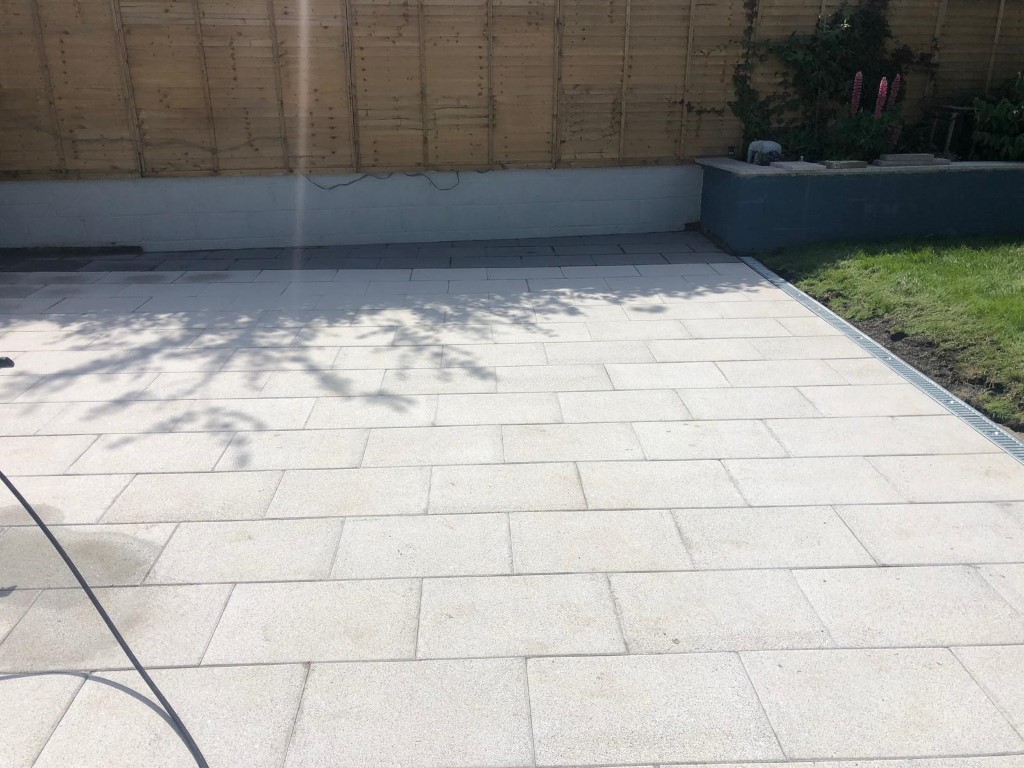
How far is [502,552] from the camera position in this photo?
3443 mm

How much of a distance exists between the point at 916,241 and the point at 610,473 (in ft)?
19.6

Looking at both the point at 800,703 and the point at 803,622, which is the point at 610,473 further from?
the point at 800,703

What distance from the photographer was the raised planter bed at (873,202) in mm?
8492

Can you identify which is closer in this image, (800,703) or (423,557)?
(800,703)

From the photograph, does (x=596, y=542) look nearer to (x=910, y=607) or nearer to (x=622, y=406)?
(x=910, y=607)

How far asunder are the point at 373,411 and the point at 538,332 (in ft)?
6.38

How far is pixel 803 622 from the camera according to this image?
298 cm

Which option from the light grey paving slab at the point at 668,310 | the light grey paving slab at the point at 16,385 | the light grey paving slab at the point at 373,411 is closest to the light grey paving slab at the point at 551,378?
the light grey paving slab at the point at 373,411

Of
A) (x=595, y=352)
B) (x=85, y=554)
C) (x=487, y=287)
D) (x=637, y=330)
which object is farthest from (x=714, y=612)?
(x=487, y=287)

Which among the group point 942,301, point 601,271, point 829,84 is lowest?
point 601,271

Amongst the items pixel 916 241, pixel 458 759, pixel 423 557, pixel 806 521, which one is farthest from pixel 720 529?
pixel 916 241

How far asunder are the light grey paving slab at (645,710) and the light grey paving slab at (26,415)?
144 inches

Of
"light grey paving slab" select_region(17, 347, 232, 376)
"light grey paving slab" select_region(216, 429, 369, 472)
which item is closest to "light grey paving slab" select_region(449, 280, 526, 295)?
"light grey paving slab" select_region(17, 347, 232, 376)

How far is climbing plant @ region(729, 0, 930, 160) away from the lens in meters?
9.22
